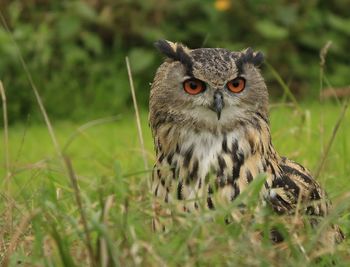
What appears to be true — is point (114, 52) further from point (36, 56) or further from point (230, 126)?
point (230, 126)

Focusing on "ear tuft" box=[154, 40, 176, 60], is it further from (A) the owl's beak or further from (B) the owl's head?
(A) the owl's beak

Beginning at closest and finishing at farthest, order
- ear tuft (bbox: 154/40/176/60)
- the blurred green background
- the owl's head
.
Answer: the owl's head → ear tuft (bbox: 154/40/176/60) → the blurred green background

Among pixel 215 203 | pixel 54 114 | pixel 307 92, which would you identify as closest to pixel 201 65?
pixel 215 203

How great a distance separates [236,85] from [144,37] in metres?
6.12

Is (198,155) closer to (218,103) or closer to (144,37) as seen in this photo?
(218,103)

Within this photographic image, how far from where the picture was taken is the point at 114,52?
10227mm

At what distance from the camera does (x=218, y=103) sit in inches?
157

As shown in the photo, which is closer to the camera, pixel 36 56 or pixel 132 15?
pixel 36 56

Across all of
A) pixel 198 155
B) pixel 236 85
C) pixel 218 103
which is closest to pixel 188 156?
pixel 198 155

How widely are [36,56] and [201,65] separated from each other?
18.8 feet

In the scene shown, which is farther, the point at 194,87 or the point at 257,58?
the point at 257,58

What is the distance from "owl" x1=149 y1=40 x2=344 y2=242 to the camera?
3.96 metres

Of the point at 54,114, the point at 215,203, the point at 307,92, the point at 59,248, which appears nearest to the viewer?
the point at 59,248

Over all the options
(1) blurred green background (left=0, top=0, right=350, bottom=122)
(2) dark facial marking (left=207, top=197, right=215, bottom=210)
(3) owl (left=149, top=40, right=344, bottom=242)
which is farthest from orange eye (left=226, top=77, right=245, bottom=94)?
(1) blurred green background (left=0, top=0, right=350, bottom=122)
